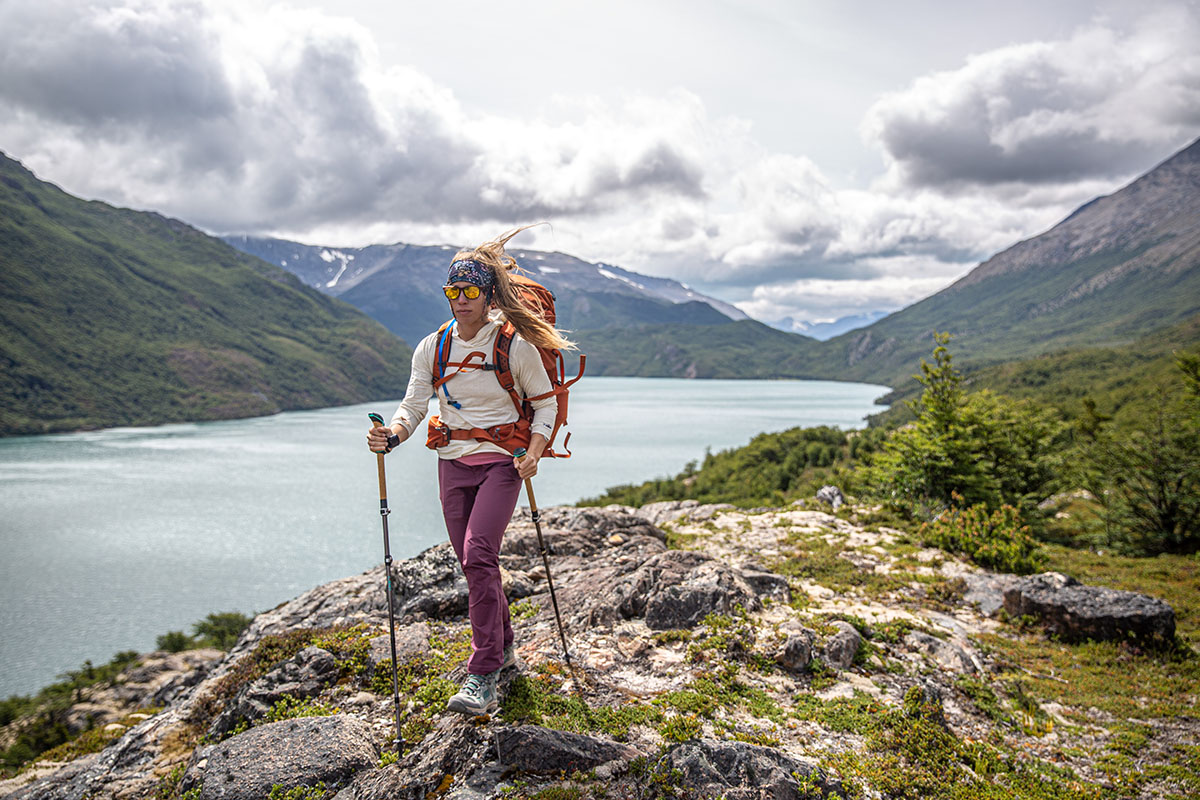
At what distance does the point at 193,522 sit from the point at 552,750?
5089cm

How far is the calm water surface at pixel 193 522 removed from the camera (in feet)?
98.8

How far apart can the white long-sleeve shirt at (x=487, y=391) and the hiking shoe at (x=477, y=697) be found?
152 centimetres

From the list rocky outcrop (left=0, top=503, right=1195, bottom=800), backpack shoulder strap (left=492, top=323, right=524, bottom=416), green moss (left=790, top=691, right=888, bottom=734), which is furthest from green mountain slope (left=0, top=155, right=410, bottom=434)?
green moss (left=790, top=691, right=888, bottom=734)

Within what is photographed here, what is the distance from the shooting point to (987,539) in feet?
33.2

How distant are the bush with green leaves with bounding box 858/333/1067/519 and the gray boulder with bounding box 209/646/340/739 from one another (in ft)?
40.0

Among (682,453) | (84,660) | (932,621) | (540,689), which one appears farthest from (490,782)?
(682,453)

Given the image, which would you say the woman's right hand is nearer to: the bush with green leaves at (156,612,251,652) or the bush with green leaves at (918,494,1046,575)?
the bush with green leaves at (918,494,1046,575)

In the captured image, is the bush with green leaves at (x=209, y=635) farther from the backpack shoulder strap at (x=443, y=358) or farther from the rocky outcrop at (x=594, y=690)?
the backpack shoulder strap at (x=443, y=358)

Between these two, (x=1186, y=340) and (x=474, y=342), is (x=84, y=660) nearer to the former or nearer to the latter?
(x=474, y=342)

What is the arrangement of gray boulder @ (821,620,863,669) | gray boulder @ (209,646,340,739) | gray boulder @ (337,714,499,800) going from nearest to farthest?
gray boulder @ (337,714,499,800), gray boulder @ (209,646,340,739), gray boulder @ (821,620,863,669)

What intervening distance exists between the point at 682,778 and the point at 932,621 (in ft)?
16.7

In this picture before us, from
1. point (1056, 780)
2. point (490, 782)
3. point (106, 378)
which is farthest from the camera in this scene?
point (106, 378)

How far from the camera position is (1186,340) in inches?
5448

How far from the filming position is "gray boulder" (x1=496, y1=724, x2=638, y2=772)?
3.58 metres
